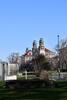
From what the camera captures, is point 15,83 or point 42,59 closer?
point 15,83

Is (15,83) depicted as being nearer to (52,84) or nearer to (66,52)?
(52,84)

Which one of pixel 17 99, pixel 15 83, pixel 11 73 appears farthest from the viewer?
pixel 11 73

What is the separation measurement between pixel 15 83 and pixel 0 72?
17.4 m

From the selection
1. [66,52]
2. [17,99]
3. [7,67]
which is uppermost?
[66,52]

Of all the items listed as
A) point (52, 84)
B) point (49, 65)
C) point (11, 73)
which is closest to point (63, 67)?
point (49, 65)

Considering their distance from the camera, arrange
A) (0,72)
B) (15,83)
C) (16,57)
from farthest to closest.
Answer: (16,57), (0,72), (15,83)

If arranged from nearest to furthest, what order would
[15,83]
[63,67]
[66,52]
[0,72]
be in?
1. [15,83]
2. [0,72]
3. [66,52]
4. [63,67]

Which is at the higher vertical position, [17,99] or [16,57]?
[16,57]

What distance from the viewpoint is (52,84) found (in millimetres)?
36969

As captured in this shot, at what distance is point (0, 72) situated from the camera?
52.9 meters

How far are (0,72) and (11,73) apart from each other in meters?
8.13

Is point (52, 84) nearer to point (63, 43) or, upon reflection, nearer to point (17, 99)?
point (17, 99)

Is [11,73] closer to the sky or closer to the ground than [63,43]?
closer to the ground

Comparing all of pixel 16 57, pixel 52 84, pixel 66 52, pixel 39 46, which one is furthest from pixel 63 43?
pixel 52 84
